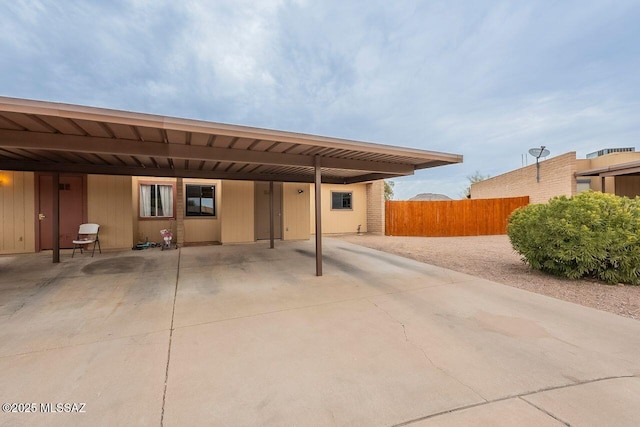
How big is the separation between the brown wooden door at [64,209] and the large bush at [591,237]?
11439 millimetres

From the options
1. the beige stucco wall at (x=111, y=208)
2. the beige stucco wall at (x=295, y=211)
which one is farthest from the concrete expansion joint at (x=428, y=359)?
the beige stucco wall at (x=111, y=208)

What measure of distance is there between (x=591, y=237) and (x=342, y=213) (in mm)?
9509

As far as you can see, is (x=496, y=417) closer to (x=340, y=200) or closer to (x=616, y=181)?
(x=340, y=200)

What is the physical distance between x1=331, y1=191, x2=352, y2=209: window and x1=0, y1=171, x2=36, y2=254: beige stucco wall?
33.5 feet

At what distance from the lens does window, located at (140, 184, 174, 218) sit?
31.0ft

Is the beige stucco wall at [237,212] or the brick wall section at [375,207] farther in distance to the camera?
the brick wall section at [375,207]

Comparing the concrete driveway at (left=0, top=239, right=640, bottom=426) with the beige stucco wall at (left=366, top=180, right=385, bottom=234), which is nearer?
the concrete driveway at (left=0, top=239, right=640, bottom=426)

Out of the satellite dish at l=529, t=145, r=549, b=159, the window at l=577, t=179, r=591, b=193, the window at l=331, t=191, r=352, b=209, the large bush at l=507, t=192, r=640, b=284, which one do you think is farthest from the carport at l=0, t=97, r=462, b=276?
the window at l=577, t=179, r=591, b=193

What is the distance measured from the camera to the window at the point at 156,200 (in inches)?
372

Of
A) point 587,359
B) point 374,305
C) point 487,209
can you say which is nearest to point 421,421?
point 587,359

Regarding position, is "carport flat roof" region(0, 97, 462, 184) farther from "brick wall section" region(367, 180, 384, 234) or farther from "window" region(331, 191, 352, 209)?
"window" region(331, 191, 352, 209)

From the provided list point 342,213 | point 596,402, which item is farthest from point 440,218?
point 596,402

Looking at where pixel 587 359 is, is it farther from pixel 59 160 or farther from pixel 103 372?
pixel 59 160

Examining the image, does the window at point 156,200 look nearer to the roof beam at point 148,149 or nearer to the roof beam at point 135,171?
the roof beam at point 135,171
